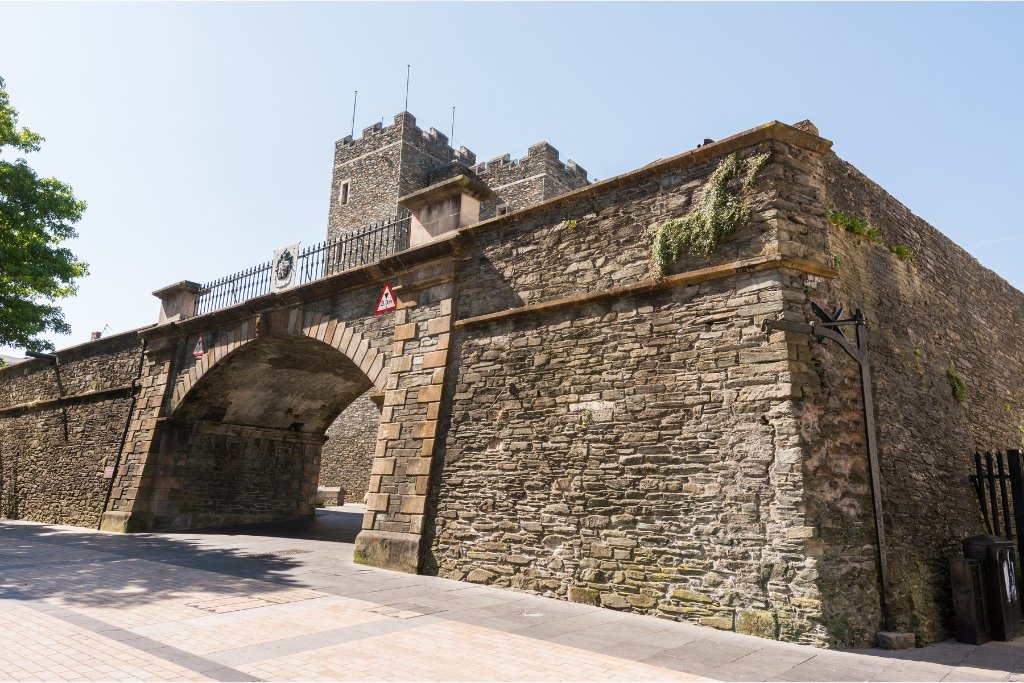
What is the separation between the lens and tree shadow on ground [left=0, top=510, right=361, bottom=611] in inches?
263

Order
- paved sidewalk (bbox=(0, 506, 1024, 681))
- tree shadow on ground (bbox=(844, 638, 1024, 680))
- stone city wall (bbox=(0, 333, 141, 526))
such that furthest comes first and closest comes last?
stone city wall (bbox=(0, 333, 141, 526)) < tree shadow on ground (bbox=(844, 638, 1024, 680)) < paved sidewalk (bbox=(0, 506, 1024, 681))

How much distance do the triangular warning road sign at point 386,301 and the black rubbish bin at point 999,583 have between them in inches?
313

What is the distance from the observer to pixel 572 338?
783cm

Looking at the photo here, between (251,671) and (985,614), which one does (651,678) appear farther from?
(985,614)

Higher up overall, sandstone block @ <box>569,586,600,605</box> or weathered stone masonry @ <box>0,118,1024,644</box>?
weathered stone masonry @ <box>0,118,1024,644</box>

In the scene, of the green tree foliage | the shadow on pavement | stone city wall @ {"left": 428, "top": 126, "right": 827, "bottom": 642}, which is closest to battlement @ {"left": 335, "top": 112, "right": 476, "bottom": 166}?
the green tree foliage

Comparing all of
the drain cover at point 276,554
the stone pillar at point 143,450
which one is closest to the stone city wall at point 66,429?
the stone pillar at point 143,450

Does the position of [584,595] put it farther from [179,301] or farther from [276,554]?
[179,301]

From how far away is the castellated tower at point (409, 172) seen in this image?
1094 inches

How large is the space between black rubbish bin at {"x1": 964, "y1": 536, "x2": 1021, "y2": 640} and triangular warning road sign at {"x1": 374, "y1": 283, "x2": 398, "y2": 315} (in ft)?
26.1

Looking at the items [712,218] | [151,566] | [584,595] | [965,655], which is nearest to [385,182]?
[151,566]

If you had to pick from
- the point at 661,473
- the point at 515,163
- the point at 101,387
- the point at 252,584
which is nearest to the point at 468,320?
the point at 661,473

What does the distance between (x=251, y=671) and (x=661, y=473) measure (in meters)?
4.13

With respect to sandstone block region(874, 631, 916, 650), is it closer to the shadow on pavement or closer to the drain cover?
the drain cover
